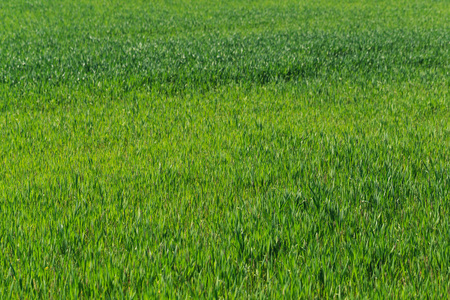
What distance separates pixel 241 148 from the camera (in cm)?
540

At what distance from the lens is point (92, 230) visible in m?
3.34

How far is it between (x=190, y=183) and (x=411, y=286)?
2395 mm

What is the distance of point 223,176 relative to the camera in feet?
14.7

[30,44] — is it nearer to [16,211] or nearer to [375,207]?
[16,211]

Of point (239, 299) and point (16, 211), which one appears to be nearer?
point (239, 299)

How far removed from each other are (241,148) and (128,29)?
49.1ft

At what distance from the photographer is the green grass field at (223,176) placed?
2734 mm

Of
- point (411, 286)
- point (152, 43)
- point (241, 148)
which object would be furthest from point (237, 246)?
point (152, 43)

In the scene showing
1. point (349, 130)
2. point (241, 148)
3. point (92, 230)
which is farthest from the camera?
point (349, 130)

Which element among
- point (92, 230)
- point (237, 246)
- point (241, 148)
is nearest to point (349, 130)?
point (241, 148)

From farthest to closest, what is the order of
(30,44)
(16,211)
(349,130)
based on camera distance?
1. (30,44)
2. (349,130)
3. (16,211)

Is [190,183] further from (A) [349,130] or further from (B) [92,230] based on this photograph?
(A) [349,130]

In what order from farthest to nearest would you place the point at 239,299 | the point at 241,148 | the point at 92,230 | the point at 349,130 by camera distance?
the point at 349,130, the point at 241,148, the point at 92,230, the point at 239,299

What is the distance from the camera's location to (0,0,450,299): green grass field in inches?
108
